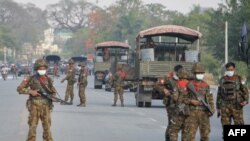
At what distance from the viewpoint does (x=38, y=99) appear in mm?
16328

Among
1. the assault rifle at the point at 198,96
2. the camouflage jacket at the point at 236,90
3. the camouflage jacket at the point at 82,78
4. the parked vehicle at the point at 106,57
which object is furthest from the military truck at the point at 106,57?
the assault rifle at the point at 198,96

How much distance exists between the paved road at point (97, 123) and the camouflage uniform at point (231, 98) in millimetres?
2600

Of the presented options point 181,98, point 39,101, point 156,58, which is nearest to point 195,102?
point 181,98

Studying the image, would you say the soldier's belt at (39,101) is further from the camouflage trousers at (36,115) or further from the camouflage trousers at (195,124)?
the camouflage trousers at (195,124)

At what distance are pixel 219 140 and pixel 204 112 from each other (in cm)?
373

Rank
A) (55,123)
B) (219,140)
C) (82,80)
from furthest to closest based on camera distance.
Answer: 1. (82,80)
2. (55,123)
3. (219,140)

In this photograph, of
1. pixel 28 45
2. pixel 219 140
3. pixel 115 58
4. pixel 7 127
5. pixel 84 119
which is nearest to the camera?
pixel 219 140

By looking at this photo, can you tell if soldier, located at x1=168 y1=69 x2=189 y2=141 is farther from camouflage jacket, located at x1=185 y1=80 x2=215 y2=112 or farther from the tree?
the tree

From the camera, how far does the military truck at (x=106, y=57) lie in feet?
184

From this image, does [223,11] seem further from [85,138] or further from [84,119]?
[85,138]

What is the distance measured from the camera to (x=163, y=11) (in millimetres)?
143875

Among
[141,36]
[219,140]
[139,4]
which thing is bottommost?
[219,140]

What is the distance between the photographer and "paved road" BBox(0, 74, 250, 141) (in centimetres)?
1984

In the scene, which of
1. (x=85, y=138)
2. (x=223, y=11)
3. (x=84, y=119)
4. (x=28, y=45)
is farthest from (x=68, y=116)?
(x=28, y=45)
